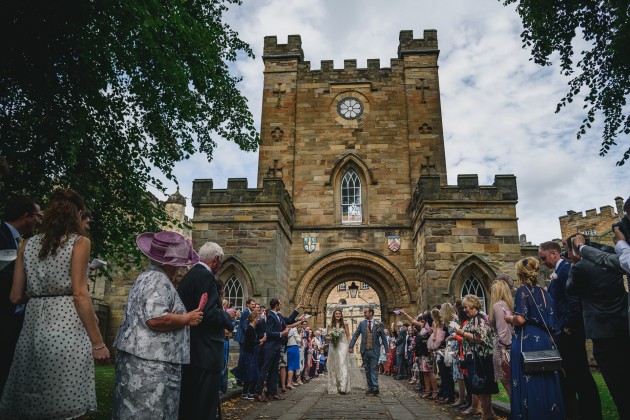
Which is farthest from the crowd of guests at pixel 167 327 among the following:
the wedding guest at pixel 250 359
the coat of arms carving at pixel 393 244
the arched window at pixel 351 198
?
the arched window at pixel 351 198

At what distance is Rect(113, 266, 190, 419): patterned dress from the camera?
316cm

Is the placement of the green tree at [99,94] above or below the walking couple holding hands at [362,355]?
above

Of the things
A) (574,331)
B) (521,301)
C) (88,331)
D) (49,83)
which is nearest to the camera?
(88,331)

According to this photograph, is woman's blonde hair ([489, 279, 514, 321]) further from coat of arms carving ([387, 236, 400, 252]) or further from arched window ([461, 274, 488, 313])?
coat of arms carving ([387, 236, 400, 252])

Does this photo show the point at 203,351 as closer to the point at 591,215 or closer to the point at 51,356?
the point at 51,356

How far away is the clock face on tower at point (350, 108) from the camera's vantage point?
20.3 metres

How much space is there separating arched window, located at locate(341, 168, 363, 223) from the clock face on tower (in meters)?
2.54

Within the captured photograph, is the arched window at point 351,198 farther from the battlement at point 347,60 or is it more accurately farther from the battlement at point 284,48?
the battlement at point 284,48

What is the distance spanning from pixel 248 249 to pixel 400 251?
20.5ft

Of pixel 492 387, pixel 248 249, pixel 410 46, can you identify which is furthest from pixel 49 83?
pixel 410 46

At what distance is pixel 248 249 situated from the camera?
15000 millimetres

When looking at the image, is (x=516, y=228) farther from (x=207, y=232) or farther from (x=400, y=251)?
(x=207, y=232)

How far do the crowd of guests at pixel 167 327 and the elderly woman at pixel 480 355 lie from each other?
234mm

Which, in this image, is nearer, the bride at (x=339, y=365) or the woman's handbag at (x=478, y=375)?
the woman's handbag at (x=478, y=375)
